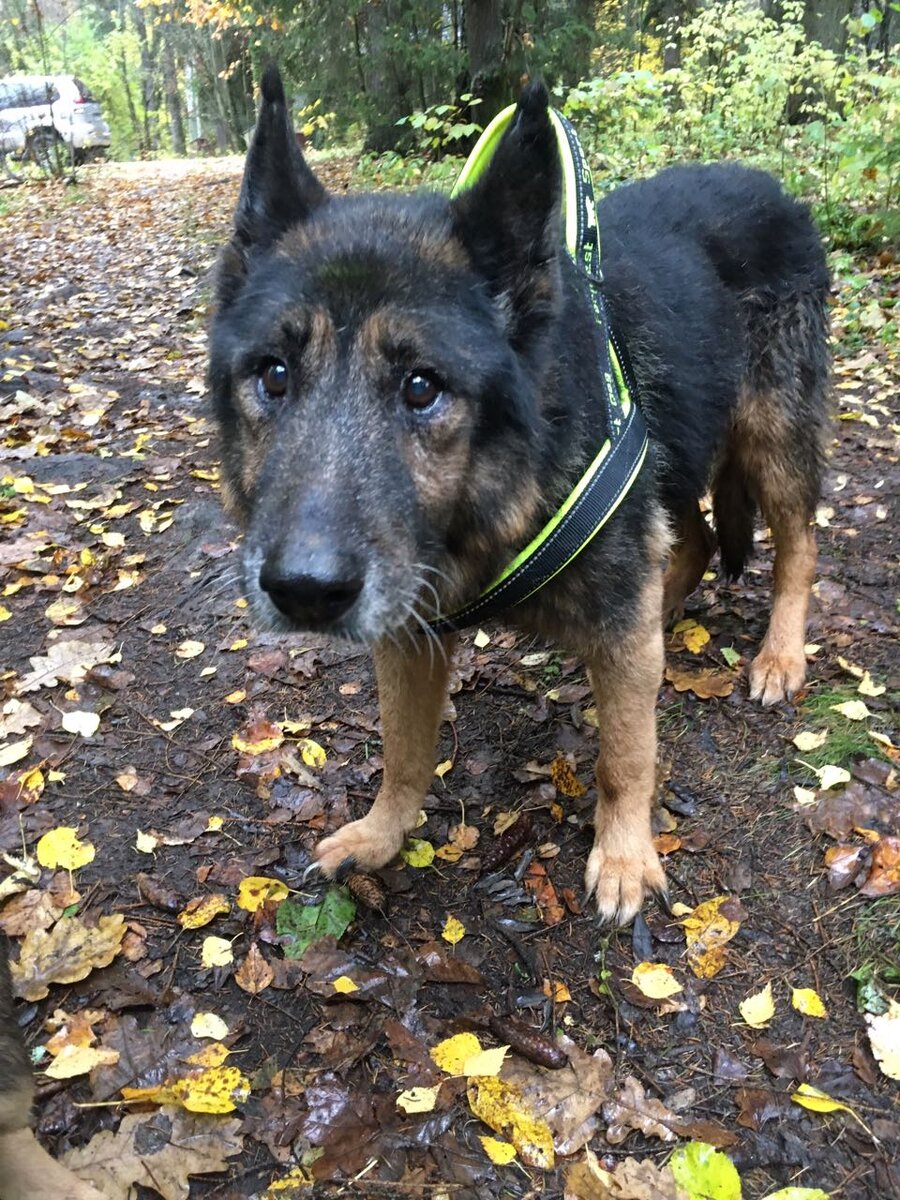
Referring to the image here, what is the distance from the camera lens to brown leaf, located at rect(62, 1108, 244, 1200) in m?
2.30

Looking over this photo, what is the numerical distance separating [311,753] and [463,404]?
81.1 inches

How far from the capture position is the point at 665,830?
3.29m

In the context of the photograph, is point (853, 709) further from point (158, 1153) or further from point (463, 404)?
point (158, 1153)

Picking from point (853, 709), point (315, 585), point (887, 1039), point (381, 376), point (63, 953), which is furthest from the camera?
point (853, 709)

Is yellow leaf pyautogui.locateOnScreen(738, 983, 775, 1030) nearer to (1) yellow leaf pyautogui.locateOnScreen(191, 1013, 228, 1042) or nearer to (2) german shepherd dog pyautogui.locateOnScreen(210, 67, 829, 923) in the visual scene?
(2) german shepherd dog pyautogui.locateOnScreen(210, 67, 829, 923)

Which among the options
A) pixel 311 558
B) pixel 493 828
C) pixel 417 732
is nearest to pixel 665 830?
pixel 493 828

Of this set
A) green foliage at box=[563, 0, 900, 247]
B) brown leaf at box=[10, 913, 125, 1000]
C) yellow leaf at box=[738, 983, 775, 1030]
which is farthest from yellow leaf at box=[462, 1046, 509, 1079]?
green foliage at box=[563, 0, 900, 247]

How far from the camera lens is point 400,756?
3.21m

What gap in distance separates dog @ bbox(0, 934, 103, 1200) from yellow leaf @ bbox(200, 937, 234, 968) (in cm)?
71

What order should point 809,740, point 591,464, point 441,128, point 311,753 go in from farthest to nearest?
1. point 441,128
2. point 311,753
3. point 809,740
4. point 591,464

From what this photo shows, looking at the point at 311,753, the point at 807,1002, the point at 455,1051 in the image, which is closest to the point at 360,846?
the point at 311,753

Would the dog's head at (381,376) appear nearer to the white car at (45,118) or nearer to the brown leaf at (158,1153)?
the brown leaf at (158,1153)

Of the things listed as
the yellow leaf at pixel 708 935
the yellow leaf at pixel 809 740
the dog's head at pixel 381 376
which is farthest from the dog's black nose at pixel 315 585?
the yellow leaf at pixel 809 740

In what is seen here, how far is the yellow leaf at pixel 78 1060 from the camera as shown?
2.50m
